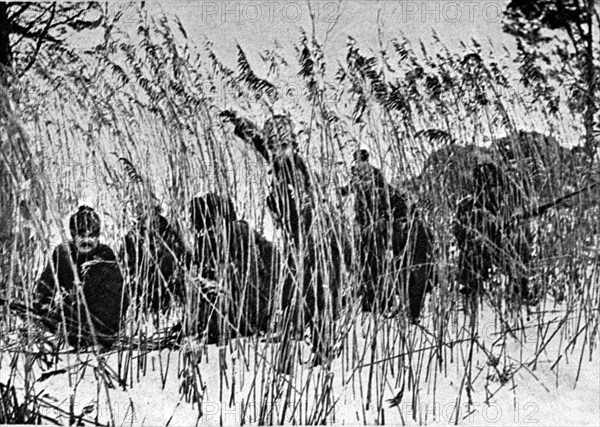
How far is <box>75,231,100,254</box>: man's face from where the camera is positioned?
1601 mm

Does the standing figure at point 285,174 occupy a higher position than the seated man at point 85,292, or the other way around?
the standing figure at point 285,174

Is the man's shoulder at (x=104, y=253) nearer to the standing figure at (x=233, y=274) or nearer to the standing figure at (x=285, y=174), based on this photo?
the standing figure at (x=233, y=274)

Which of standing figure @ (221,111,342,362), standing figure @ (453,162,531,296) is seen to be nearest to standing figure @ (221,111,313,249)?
standing figure @ (221,111,342,362)

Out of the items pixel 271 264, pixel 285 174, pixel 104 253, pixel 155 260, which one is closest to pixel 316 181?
pixel 285 174

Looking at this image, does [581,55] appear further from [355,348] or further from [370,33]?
[355,348]

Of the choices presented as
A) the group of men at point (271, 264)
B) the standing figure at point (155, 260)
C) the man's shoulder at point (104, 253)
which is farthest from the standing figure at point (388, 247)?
the man's shoulder at point (104, 253)

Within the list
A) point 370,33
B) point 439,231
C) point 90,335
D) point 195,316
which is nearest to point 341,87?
point 370,33

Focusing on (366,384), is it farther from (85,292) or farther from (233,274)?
(85,292)

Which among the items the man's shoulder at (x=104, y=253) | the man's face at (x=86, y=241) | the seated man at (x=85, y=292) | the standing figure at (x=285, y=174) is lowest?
the seated man at (x=85, y=292)

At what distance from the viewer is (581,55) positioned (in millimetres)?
1774

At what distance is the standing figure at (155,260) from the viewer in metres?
1.59

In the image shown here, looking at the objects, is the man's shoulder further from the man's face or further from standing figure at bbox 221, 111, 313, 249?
standing figure at bbox 221, 111, 313, 249

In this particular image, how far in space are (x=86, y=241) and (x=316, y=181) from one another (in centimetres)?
55

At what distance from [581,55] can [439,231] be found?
24.7 inches
